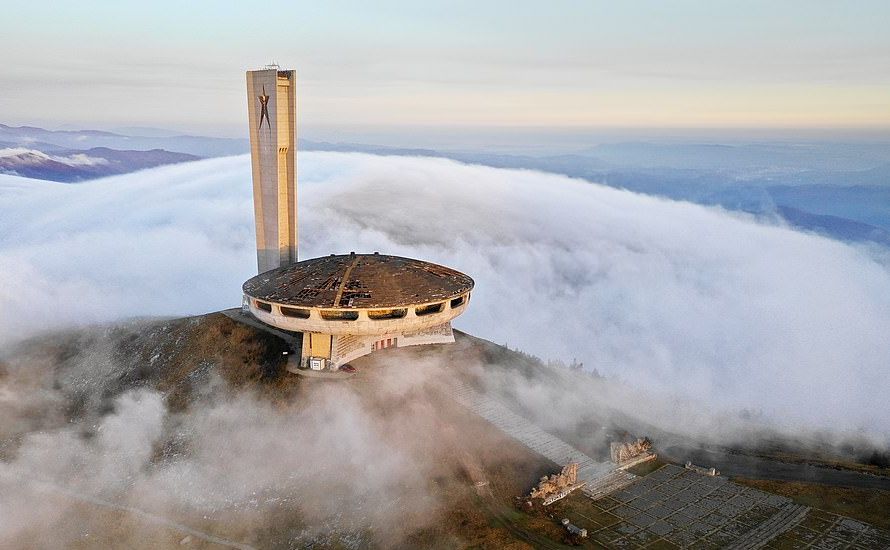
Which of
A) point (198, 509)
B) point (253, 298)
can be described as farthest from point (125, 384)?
point (198, 509)

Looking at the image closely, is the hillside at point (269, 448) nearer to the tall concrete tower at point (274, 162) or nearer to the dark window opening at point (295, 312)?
the dark window opening at point (295, 312)

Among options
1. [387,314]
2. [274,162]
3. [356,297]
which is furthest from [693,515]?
[274,162]

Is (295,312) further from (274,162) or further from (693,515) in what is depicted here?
(693,515)

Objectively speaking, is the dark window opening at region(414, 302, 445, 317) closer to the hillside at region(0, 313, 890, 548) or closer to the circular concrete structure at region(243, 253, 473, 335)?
the circular concrete structure at region(243, 253, 473, 335)

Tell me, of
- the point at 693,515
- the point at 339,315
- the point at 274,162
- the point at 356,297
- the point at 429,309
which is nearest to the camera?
the point at 693,515

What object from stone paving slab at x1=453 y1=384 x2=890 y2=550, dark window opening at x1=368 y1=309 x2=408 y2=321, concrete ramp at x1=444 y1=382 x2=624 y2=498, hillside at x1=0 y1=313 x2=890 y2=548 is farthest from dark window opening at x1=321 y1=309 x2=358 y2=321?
stone paving slab at x1=453 y1=384 x2=890 y2=550

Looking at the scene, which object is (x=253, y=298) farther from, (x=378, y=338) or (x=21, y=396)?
(x=21, y=396)

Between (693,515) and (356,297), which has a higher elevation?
(356,297)
